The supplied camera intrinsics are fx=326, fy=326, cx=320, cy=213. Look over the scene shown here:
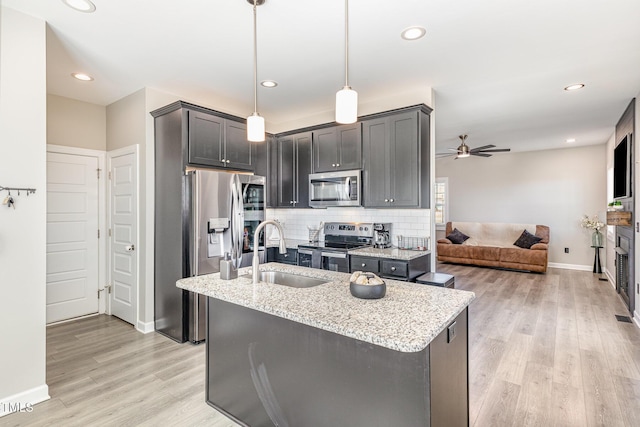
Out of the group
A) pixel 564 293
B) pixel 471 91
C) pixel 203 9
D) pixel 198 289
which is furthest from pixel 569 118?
pixel 198 289

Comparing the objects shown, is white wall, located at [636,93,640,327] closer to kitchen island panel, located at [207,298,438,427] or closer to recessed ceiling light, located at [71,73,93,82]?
kitchen island panel, located at [207,298,438,427]

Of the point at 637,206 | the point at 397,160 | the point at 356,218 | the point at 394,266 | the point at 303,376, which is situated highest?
the point at 397,160

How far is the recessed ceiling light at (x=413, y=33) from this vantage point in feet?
8.36

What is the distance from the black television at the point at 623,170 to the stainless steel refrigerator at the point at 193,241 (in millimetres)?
5061

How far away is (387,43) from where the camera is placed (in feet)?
9.05

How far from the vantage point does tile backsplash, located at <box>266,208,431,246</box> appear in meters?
3.93

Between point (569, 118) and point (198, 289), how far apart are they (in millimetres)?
5843

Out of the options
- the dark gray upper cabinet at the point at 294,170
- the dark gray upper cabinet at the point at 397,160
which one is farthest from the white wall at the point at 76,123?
the dark gray upper cabinet at the point at 397,160

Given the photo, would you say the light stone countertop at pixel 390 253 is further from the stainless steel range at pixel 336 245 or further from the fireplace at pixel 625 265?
the fireplace at pixel 625 265

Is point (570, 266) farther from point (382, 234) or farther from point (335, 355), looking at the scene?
point (335, 355)

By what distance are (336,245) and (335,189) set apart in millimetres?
737

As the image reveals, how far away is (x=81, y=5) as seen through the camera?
226cm

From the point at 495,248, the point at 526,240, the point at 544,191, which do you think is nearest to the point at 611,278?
the point at 526,240

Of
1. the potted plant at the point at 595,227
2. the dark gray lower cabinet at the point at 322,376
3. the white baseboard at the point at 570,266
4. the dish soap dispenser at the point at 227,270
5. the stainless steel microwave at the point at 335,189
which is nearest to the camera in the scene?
the dark gray lower cabinet at the point at 322,376
